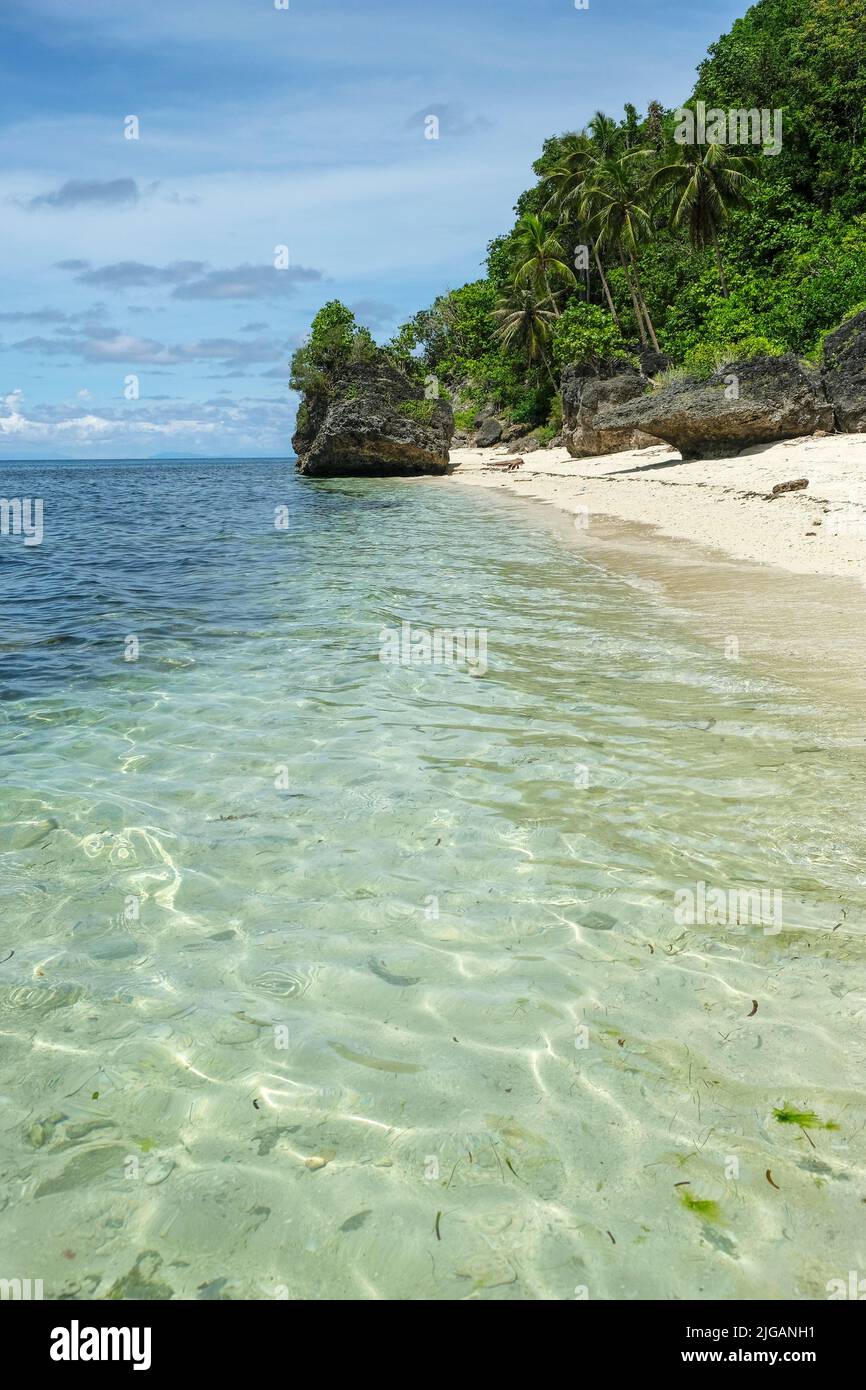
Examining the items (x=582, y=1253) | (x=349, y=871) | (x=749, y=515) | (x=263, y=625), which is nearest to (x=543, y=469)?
(x=749, y=515)

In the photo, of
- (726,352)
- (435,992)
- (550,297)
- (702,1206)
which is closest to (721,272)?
(550,297)

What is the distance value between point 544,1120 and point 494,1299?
0.69 meters

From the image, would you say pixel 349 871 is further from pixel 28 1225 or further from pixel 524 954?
pixel 28 1225

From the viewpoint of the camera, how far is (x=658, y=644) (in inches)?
379

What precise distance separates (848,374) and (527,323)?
3739 cm

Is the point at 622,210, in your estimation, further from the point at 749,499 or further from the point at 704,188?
the point at 749,499

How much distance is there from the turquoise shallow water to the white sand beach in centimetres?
691

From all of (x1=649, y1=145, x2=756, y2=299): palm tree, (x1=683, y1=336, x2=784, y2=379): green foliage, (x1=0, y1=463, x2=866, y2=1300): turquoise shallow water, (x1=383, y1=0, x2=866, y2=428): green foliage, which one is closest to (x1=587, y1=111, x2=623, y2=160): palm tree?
(x1=383, y1=0, x2=866, y2=428): green foliage

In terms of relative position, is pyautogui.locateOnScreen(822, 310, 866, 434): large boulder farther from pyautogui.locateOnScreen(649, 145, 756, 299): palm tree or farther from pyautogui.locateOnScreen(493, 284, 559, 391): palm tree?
pyautogui.locateOnScreen(493, 284, 559, 391): palm tree

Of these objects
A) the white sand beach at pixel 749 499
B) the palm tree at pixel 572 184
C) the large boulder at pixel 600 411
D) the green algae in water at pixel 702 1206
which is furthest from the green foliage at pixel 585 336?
the green algae in water at pixel 702 1206

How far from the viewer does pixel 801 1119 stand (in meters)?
2.95

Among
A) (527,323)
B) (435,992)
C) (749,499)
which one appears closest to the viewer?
(435,992)

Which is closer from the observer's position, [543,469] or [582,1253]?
[582,1253]

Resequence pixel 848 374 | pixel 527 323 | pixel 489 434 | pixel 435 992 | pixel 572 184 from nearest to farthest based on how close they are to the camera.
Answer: pixel 435 992, pixel 848 374, pixel 572 184, pixel 527 323, pixel 489 434
